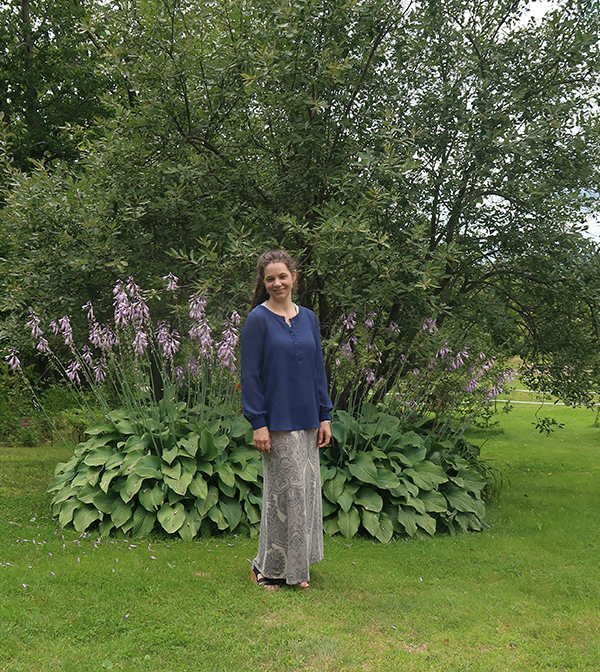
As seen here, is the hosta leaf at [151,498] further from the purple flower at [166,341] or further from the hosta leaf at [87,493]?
the purple flower at [166,341]

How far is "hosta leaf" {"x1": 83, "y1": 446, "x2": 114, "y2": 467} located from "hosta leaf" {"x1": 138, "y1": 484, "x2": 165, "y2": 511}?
522 mm

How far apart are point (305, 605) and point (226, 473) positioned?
1.64 m

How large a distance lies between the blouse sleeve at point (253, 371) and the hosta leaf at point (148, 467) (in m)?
1.59

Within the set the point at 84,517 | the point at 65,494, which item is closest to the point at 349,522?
the point at 84,517

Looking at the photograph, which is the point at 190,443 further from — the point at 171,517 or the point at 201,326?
the point at 201,326

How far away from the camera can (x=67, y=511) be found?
16.5 feet

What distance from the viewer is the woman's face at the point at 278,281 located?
3811mm

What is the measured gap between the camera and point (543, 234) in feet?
20.1

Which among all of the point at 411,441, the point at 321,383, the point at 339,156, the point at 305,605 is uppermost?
the point at 339,156

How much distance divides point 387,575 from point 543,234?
370 cm

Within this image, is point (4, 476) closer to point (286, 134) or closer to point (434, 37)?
point (286, 134)

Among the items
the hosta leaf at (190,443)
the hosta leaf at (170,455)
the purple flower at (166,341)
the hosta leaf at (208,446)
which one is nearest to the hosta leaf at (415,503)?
the hosta leaf at (208,446)

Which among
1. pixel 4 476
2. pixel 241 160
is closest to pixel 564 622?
pixel 241 160

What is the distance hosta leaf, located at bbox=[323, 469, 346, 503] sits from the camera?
5.21m
